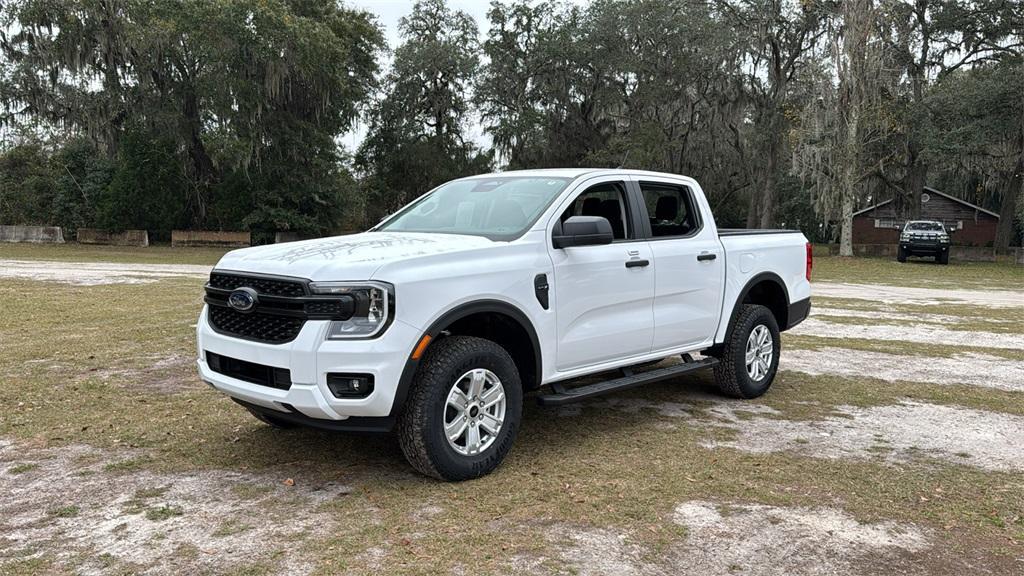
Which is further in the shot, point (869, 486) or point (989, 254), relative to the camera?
point (989, 254)

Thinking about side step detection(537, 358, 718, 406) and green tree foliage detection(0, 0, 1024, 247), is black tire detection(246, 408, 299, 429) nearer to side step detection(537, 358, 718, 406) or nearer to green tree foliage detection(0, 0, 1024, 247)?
side step detection(537, 358, 718, 406)

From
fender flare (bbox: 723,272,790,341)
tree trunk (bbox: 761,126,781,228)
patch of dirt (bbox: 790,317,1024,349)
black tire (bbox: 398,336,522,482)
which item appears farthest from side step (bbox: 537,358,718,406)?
tree trunk (bbox: 761,126,781,228)

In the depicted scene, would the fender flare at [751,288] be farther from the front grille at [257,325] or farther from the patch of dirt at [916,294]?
the patch of dirt at [916,294]

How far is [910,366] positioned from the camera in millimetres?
8164

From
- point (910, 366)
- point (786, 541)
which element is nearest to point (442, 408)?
point (786, 541)

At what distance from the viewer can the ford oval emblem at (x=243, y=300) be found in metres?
4.21

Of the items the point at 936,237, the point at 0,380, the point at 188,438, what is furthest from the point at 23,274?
the point at 936,237

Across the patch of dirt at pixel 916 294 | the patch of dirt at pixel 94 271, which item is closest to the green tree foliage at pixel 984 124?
the patch of dirt at pixel 916 294

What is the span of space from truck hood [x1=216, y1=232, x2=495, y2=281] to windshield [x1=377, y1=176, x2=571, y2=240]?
0.95 feet

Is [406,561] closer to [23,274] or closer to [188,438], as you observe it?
[188,438]

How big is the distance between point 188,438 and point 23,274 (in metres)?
15.7

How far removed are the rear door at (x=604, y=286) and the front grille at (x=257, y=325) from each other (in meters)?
1.65

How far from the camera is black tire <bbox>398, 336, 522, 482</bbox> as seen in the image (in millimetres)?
4145

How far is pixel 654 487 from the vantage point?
4.33m
